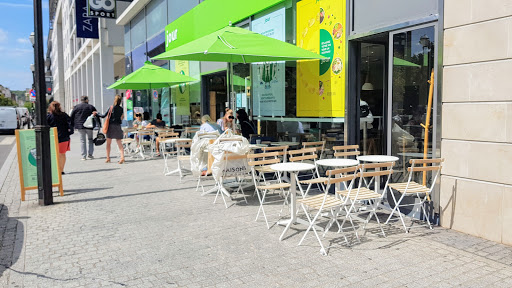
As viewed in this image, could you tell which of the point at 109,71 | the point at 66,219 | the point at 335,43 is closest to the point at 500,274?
the point at 335,43

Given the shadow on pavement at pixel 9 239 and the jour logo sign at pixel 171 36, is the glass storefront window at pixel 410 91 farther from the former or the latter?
the jour logo sign at pixel 171 36

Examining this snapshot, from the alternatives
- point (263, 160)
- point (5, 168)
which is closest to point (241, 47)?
point (263, 160)

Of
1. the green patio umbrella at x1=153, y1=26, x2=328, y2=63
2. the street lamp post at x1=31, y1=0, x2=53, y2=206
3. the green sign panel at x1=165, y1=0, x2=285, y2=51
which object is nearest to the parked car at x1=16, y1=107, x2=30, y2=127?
the green sign panel at x1=165, y1=0, x2=285, y2=51

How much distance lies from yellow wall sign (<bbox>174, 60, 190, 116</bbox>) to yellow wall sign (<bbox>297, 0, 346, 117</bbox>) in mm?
7452

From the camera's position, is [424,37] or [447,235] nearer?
[447,235]

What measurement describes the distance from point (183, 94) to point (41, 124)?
362 inches

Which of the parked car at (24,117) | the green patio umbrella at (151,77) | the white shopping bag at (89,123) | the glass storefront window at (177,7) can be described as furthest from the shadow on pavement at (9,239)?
the parked car at (24,117)

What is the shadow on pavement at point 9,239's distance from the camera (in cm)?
421

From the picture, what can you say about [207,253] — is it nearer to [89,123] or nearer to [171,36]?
[89,123]

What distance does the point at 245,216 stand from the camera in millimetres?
5773

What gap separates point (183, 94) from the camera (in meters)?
15.4

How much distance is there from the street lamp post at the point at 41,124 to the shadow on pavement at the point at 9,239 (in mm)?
621

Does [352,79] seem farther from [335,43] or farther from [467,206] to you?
[467,206]

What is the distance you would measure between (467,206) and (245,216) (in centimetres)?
274
